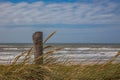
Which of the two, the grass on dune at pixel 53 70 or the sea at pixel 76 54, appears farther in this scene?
the sea at pixel 76 54

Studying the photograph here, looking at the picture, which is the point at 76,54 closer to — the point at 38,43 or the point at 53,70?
the point at 38,43

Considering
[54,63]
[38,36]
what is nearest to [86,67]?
[54,63]

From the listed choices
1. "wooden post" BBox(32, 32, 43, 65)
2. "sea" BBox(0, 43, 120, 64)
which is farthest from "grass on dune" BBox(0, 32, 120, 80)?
"wooden post" BBox(32, 32, 43, 65)

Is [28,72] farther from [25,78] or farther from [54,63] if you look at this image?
[54,63]

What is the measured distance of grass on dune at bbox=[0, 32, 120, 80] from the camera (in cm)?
681

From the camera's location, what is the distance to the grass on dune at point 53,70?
6.81 meters

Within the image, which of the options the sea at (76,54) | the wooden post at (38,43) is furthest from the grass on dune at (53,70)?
the wooden post at (38,43)

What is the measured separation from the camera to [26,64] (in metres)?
6.93

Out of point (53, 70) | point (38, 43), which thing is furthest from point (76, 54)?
point (53, 70)

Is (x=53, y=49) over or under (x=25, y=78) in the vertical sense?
over

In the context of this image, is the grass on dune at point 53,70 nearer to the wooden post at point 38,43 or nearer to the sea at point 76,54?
the sea at point 76,54

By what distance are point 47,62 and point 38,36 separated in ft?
2.14

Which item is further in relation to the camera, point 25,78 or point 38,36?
point 38,36

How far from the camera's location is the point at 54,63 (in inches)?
283
